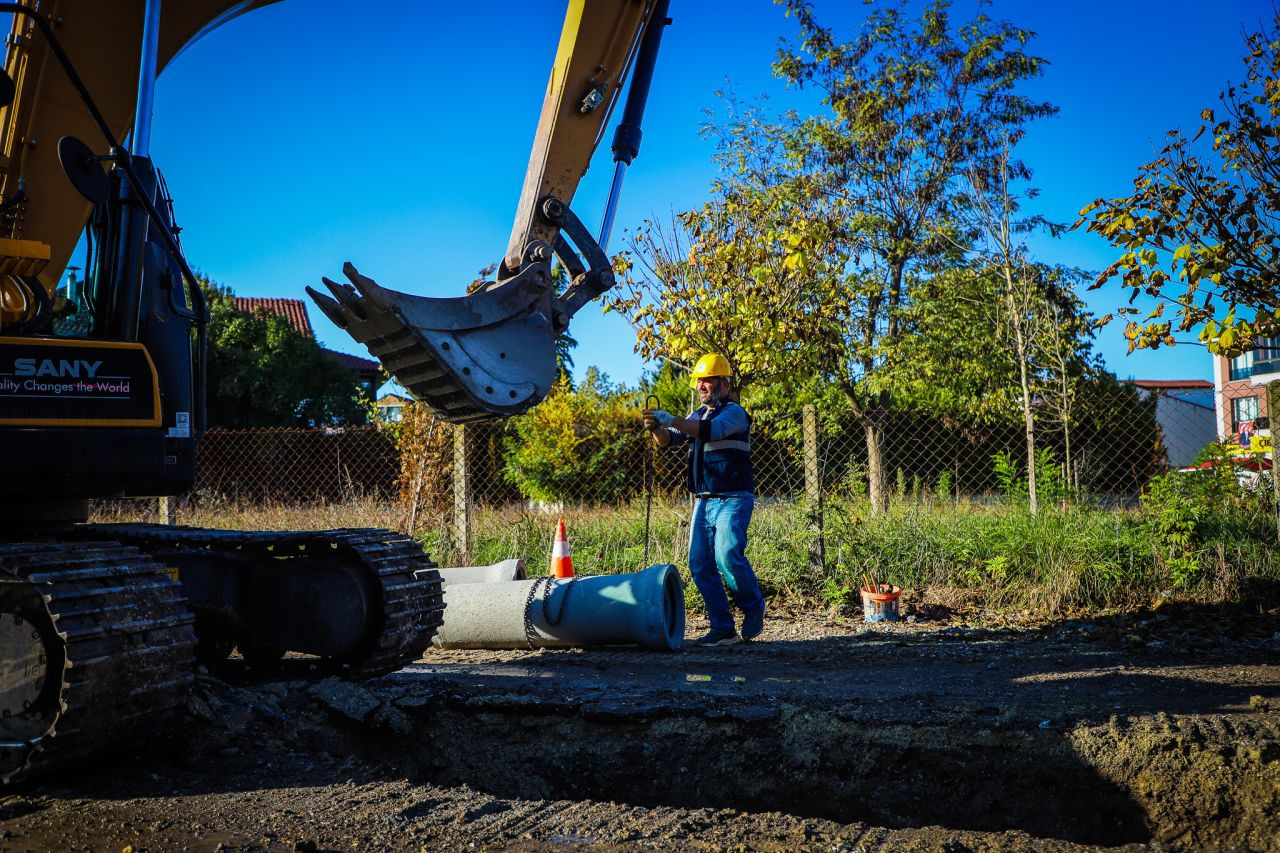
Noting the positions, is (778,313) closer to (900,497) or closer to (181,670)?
(900,497)

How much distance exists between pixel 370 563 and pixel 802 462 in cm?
488

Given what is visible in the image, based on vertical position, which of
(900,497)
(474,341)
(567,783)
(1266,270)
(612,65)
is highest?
(612,65)

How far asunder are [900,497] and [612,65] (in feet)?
16.5

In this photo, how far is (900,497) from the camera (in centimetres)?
902

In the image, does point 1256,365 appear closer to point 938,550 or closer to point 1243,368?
point 1243,368

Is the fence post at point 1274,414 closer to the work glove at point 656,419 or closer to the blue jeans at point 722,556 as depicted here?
the blue jeans at point 722,556

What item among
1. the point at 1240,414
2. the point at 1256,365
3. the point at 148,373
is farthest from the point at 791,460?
the point at 1256,365

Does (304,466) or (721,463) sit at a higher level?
(304,466)

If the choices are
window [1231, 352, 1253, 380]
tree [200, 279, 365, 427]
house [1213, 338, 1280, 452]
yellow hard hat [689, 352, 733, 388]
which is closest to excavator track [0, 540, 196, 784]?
yellow hard hat [689, 352, 733, 388]

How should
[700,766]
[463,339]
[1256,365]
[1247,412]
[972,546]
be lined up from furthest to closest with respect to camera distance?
[1256,365] < [1247,412] < [972,546] < [463,339] < [700,766]

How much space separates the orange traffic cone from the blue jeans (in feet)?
4.64

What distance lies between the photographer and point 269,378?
26.6 m

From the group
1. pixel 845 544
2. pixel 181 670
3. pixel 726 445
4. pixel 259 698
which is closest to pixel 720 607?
pixel 726 445

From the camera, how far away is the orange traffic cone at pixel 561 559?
823 centimetres
